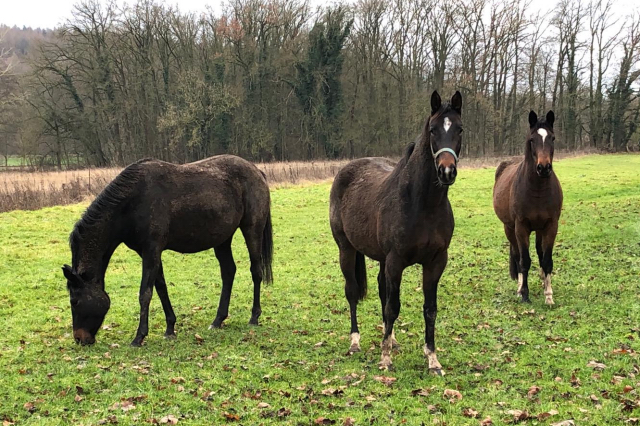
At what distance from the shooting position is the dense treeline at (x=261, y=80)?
3628cm

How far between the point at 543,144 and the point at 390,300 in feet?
11.6

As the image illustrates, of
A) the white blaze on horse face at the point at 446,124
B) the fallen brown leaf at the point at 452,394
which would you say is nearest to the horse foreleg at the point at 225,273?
Answer: the fallen brown leaf at the point at 452,394

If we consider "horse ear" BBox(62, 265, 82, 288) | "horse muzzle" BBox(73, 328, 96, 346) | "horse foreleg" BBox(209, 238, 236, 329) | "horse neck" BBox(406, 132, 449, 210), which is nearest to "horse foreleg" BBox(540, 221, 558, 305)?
"horse neck" BBox(406, 132, 449, 210)

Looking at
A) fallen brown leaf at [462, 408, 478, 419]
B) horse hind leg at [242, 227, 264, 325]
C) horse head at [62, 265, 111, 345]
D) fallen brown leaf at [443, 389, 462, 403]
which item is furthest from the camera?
horse hind leg at [242, 227, 264, 325]

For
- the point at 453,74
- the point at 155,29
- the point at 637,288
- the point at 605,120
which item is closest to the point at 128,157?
the point at 155,29

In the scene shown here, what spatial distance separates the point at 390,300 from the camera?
4.88 meters

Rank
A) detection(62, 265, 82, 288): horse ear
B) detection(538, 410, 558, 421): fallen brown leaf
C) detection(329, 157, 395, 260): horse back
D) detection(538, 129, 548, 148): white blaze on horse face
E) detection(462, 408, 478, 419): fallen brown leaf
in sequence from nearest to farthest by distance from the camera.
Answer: detection(538, 410, 558, 421): fallen brown leaf < detection(462, 408, 478, 419): fallen brown leaf < detection(329, 157, 395, 260): horse back < detection(62, 265, 82, 288): horse ear < detection(538, 129, 548, 148): white blaze on horse face

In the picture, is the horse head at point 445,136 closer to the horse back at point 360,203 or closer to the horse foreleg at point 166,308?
the horse back at point 360,203

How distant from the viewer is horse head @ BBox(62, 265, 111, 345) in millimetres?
5676

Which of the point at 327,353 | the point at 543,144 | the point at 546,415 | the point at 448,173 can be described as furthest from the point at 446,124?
the point at 543,144

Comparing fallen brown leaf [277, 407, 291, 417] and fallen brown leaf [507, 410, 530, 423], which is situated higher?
fallen brown leaf [507, 410, 530, 423]

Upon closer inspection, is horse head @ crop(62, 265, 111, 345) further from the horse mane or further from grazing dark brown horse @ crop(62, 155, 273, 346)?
the horse mane

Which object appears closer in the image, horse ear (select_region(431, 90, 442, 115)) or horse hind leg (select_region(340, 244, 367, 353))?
horse ear (select_region(431, 90, 442, 115))

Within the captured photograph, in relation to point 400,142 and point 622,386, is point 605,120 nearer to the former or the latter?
point 400,142
